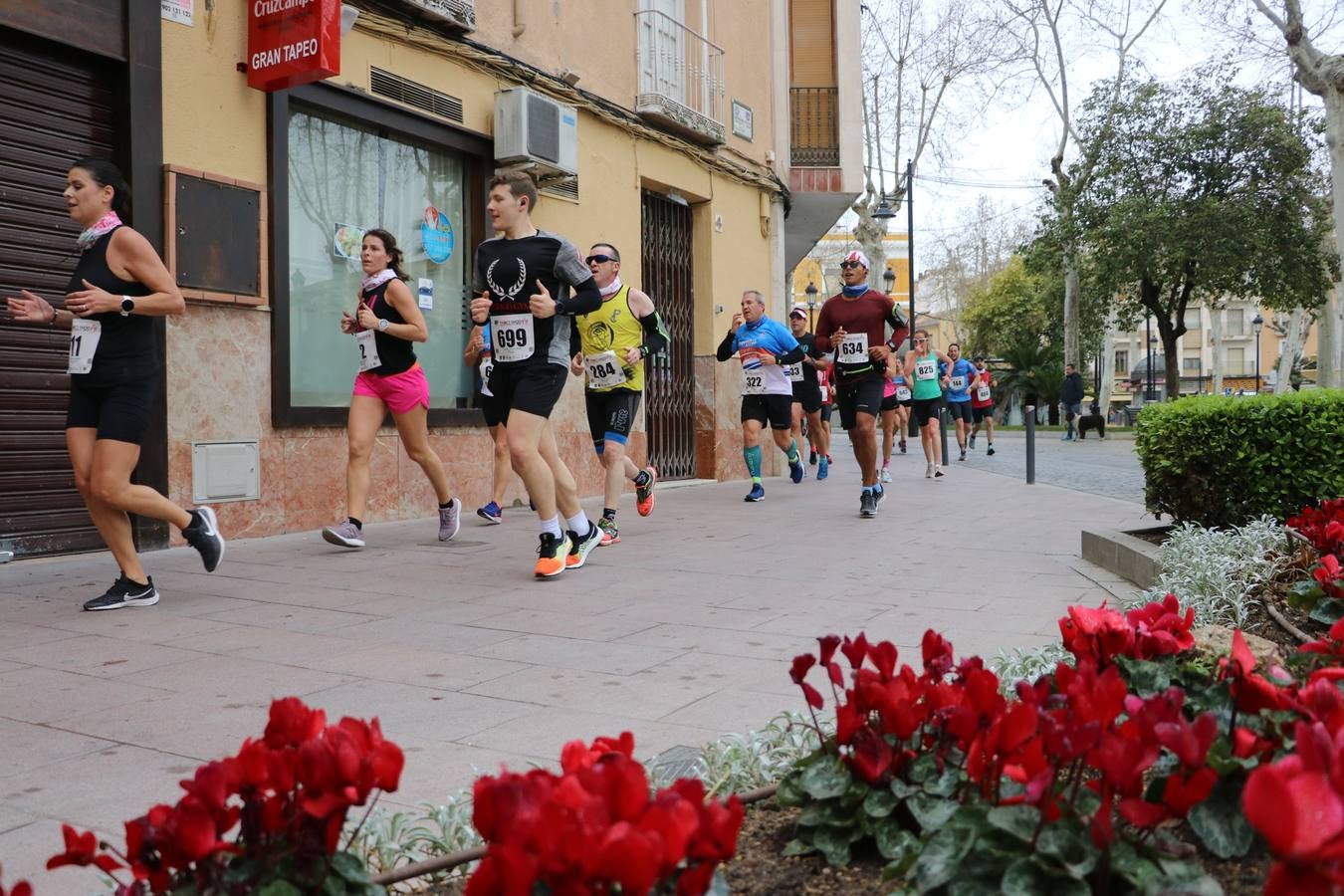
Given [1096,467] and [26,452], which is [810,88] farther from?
[26,452]

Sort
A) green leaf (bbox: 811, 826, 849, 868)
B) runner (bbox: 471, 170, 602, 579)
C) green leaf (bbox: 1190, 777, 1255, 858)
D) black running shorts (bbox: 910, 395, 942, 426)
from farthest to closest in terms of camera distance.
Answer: black running shorts (bbox: 910, 395, 942, 426)
runner (bbox: 471, 170, 602, 579)
green leaf (bbox: 811, 826, 849, 868)
green leaf (bbox: 1190, 777, 1255, 858)

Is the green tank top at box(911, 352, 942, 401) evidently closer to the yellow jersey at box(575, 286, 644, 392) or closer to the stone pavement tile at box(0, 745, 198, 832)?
the yellow jersey at box(575, 286, 644, 392)

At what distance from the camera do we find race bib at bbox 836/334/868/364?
31.3 feet

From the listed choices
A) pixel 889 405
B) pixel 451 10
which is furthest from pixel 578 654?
pixel 889 405

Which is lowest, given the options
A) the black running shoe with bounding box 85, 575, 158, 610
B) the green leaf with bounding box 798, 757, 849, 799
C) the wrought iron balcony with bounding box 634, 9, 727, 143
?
the black running shoe with bounding box 85, 575, 158, 610

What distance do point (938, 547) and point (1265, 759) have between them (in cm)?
568

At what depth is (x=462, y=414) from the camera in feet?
33.0

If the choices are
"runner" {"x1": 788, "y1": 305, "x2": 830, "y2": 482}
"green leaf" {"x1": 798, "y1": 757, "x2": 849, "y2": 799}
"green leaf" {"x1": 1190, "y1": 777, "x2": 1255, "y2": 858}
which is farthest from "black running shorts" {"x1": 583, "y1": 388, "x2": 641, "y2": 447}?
"green leaf" {"x1": 1190, "y1": 777, "x2": 1255, "y2": 858}

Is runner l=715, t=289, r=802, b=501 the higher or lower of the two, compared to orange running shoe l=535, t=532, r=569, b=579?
higher

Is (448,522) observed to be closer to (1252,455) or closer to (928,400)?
(1252,455)

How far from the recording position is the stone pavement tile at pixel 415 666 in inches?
152

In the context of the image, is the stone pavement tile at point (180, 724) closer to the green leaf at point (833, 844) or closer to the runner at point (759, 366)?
the green leaf at point (833, 844)

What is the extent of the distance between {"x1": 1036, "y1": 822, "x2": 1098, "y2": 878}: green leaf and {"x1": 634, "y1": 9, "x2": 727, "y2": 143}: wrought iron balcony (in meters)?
12.1

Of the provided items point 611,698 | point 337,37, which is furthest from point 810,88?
point 611,698
